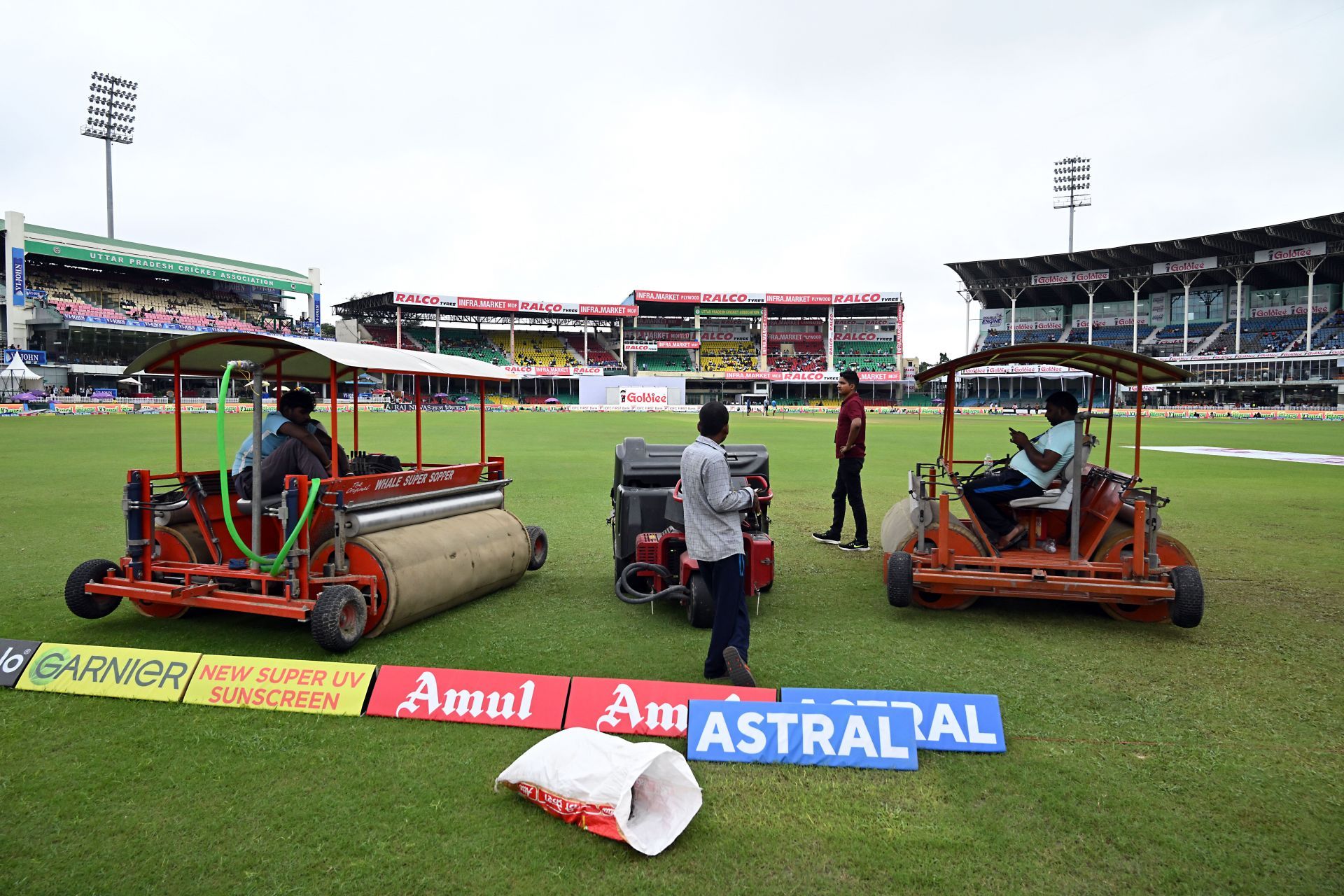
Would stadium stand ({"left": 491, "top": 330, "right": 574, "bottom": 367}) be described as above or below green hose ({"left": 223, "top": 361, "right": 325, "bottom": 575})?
above

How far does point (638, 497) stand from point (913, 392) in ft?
257

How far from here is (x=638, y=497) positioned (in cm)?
661

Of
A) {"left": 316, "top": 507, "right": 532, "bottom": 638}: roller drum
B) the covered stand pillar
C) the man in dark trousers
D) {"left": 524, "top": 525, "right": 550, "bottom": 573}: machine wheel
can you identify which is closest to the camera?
{"left": 316, "top": 507, "right": 532, "bottom": 638}: roller drum

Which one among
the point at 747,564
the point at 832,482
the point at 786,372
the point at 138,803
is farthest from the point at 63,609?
the point at 786,372

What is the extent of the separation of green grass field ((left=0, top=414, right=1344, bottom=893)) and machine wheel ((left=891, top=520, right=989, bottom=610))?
0.13 metres

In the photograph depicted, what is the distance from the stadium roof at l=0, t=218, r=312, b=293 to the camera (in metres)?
55.2

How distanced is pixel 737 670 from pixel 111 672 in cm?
373

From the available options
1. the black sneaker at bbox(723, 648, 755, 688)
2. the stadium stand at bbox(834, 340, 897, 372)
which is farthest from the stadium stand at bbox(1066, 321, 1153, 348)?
the black sneaker at bbox(723, 648, 755, 688)

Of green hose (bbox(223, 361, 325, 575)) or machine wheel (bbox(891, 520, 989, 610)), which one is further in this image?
machine wheel (bbox(891, 520, 989, 610))

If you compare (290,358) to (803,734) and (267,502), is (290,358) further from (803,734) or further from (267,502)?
(803,734)

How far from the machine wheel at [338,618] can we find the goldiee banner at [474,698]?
746mm

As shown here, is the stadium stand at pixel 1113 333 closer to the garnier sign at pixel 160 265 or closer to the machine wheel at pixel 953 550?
the garnier sign at pixel 160 265

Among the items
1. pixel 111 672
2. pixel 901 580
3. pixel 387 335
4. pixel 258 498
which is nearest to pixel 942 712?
pixel 901 580

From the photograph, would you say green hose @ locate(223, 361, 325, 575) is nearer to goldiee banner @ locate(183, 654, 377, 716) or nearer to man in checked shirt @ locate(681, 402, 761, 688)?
goldiee banner @ locate(183, 654, 377, 716)
